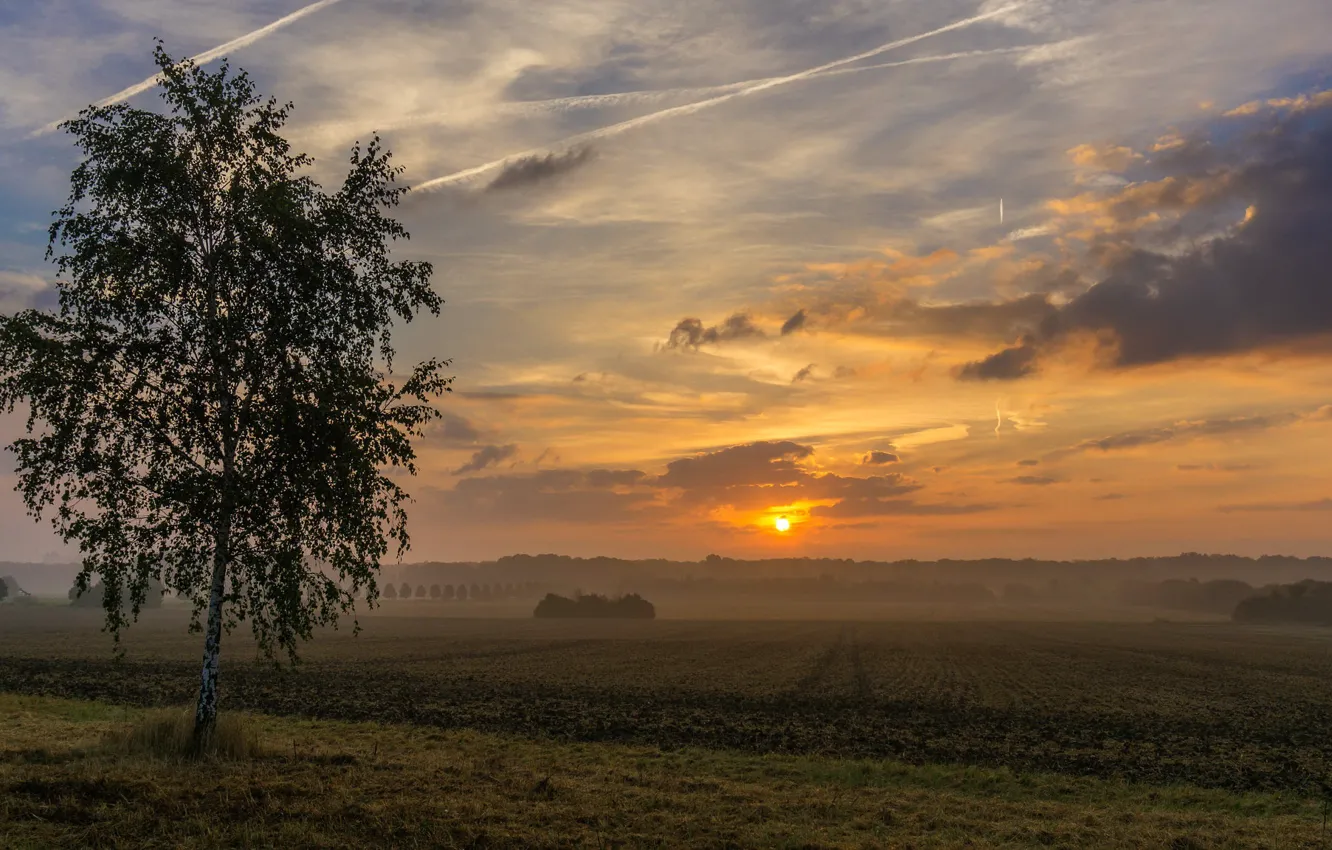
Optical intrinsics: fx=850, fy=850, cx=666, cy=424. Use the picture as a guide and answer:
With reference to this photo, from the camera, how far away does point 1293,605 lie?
18612cm

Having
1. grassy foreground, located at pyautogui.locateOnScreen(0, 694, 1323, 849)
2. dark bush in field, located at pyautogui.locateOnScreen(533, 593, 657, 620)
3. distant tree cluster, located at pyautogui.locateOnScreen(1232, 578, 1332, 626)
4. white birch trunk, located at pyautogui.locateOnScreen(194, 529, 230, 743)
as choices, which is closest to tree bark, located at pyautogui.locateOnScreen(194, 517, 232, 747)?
white birch trunk, located at pyautogui.locateOnScreen(194, 529, 230, 743)

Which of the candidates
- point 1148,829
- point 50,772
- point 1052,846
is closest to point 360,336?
point 50,772

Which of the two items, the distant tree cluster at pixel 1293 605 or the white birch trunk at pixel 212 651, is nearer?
the white birch trunk at pixel 212 651

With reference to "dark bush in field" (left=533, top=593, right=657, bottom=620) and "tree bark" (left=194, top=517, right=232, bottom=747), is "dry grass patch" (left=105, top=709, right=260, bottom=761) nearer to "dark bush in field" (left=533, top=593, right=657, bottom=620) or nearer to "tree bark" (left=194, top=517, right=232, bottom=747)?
"tree bark" (left=194, top=517, right=232, bottom=747)

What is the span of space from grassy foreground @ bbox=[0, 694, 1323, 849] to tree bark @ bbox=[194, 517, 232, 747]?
4.42 feet

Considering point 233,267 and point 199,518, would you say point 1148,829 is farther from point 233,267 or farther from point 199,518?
point 233,267

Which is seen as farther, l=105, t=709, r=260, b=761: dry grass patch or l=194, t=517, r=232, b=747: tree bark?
l=194, t=517, r=232, b=747: tree bark

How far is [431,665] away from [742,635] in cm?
6383

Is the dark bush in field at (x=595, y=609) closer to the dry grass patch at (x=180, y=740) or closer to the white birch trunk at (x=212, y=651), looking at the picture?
the dry grass patch at (x=180, y=740)

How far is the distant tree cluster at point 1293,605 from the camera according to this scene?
18338 centimetres

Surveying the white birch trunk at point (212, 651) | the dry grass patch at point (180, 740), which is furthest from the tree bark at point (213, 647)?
the dry grass patch at point (180, 740)

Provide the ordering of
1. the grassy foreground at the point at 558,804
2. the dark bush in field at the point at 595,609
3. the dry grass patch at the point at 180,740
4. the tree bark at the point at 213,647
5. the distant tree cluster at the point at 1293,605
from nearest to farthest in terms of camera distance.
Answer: the grassy foreground at the point at 558,804 < the dry grass patch at the point at 180,740 < the tree bark at the point at 213,647 < the distant tree cluster at the point at 1293,605 < the dark bush in field at the point at 595,609

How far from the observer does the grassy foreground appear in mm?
14547

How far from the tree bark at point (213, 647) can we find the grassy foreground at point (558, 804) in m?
1.35
